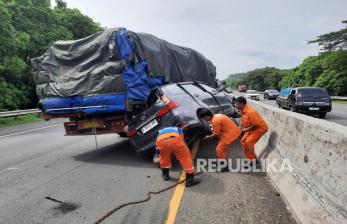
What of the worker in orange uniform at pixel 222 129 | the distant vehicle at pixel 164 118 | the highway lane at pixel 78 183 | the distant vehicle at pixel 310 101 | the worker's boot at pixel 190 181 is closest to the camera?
the highway lane at pixel 78 183

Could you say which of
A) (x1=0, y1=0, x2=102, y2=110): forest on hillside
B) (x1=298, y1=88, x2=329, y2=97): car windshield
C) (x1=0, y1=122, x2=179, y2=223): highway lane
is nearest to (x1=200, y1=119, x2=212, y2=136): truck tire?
(x1=0, y1=122, x2=179, y2=223): highway lane

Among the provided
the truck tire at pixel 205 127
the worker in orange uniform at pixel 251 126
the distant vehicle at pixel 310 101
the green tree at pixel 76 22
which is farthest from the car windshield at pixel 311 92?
the green tree at pixel 76 22

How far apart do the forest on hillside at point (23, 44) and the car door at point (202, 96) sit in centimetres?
1542

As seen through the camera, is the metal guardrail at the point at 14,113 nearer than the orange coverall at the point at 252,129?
No

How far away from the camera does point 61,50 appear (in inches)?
335

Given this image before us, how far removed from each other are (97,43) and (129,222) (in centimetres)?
480

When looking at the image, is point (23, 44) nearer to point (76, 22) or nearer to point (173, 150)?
point (76, 22)

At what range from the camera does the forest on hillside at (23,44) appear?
836 inches

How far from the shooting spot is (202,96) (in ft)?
28.2

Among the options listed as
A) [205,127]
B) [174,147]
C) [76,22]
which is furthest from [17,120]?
[76,22]

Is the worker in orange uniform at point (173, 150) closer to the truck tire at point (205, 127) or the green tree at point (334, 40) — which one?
the truck tire at point (205, 127)

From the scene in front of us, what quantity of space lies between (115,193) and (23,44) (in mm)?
19745

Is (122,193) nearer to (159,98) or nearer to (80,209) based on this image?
(80,209)

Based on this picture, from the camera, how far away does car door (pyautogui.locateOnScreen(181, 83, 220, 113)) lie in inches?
321
